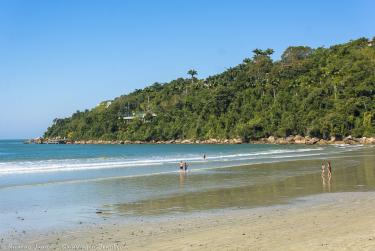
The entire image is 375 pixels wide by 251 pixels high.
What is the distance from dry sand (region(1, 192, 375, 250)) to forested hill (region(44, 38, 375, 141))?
91921 millimetres

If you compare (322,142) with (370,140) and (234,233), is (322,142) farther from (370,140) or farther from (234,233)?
(234,233)

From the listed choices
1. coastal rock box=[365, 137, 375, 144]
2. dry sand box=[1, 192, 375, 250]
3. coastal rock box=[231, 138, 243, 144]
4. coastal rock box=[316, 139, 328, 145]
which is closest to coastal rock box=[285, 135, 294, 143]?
coastal rock box=[316, 139, 328, 145]

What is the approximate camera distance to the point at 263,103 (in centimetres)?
13475

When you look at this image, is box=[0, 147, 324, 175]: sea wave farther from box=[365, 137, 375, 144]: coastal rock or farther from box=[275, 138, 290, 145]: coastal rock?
box=[275, 138, 290, 145]: coastal rock

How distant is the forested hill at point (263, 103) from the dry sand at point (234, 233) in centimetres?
9192

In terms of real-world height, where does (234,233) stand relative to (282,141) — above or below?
below

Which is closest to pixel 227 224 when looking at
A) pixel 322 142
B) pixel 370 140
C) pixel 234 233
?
pixel 234 233

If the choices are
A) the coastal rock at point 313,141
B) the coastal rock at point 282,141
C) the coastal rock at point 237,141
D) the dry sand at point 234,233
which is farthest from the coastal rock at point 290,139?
the dry sand at point 234,233

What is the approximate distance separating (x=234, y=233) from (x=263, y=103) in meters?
124

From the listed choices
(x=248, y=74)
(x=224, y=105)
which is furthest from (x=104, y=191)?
(x=248, y=74)

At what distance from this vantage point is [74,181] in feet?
103

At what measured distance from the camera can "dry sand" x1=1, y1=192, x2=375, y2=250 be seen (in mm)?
11219

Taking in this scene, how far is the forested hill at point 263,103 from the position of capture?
108 metres

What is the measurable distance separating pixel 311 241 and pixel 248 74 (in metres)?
149
